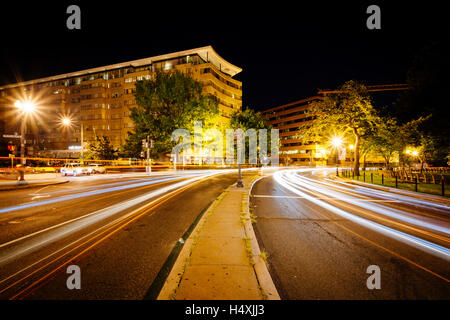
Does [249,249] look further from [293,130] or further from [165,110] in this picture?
[293,130]

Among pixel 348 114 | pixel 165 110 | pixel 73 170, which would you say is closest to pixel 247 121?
pixel 165 110

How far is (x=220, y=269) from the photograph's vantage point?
3617 millimetres

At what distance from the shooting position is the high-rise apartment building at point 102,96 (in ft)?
212

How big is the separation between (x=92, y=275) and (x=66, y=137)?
88.8 m

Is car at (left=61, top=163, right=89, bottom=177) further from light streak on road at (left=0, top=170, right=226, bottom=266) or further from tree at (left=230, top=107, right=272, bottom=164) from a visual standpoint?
tree at (left=230, top=107, right=272, bottom=164)

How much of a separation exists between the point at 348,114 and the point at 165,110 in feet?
95.0

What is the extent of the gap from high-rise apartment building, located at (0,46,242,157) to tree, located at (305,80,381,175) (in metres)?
41.0

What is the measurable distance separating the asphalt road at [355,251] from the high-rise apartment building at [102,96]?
59867 millimetres

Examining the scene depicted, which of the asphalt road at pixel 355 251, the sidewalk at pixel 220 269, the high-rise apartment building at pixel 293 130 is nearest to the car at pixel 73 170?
the asphalt road at pixel 355 251

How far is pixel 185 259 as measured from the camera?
4.00m

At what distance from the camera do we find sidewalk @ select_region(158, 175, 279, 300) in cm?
296

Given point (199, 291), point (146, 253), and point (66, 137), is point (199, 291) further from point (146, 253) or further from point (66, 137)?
point (66, 137)
